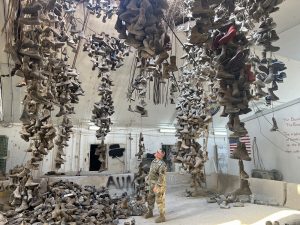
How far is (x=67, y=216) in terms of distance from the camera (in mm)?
4914

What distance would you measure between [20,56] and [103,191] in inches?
242

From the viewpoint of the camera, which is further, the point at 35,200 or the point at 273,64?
the point at 35,200

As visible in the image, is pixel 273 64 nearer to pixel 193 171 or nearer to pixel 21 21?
pixel 21 21

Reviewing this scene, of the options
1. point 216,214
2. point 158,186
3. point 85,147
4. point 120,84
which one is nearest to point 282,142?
point 216,214

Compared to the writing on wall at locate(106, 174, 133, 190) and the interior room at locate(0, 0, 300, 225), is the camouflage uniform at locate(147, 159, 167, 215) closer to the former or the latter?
the interior room at locate(0, 0, 300, 225)

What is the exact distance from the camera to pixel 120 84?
9.60 m

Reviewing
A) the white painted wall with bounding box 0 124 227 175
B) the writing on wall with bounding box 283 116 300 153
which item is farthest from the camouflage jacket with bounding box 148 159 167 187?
the white painted wall with bounding box 0 124 227 175

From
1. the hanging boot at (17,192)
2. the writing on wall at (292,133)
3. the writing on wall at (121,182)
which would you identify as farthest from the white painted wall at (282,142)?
the hanging boot at (17,192)

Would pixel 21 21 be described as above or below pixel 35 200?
above

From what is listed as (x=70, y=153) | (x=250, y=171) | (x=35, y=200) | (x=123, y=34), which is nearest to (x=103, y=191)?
(x=35, y=200)

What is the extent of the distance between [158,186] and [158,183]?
0.06 meters

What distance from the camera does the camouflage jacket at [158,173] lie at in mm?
5527

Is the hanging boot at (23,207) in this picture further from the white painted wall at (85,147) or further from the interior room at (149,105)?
the white painted wall at (85,147)

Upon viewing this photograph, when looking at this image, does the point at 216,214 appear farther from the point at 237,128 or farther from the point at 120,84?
the point at 120,84
